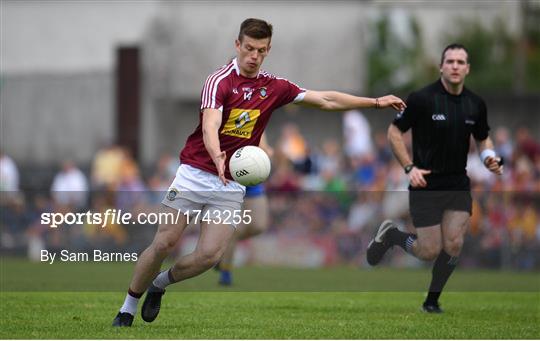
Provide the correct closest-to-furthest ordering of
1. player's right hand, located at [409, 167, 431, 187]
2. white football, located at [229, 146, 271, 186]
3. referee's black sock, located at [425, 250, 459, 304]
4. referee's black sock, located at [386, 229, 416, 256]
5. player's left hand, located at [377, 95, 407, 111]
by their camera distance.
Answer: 1. white football, located at [229, 146, 271, 186]
2. player's left hand, located at [377, 95, 407, 111]
3. player's right hand, located at [409, 167, 431, 187]
4. referee's black sock, located at [425, 250, 459, 304]
5. referee's black sock, located at [386, 229, 416, 256]

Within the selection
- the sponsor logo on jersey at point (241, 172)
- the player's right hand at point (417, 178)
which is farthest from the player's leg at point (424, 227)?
the sponsor logo on jersey at point (241, 172)

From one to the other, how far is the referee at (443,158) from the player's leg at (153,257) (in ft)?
9.58

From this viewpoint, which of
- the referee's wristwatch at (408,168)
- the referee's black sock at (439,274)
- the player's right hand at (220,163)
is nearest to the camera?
the player's right hand at (220,163)

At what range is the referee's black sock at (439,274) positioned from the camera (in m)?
12.4

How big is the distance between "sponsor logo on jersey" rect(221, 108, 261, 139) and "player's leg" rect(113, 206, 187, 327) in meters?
0.79

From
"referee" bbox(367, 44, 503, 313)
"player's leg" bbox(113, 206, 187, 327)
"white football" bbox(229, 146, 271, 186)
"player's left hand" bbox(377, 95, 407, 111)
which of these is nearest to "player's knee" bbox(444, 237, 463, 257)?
"referee" bbox(367, 44, 503, 313)

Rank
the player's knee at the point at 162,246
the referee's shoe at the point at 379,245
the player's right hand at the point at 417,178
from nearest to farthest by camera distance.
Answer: the player's knee at the point at 162,246 < the player's right hand at the point at 417,178 < the referee's shoe at the point at 379,245

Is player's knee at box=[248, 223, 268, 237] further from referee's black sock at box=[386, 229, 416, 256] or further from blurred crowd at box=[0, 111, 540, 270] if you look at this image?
Result: referee's black sock at box=[386, 229, 416, 256]

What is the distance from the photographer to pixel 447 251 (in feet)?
40.7

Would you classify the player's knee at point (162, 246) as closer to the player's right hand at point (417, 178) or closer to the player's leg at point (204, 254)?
the player's leg at point (204, 254)

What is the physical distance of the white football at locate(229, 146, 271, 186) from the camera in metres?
9.97

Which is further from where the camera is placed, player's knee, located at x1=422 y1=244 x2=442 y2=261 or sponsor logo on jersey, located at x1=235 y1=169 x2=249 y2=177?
player's knee, located at x1=422 y1=244 x2=442 y2=261

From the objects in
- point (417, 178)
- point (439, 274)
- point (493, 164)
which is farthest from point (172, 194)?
point (493, 164)

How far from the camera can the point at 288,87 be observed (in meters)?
10.6
